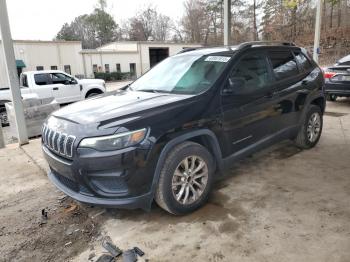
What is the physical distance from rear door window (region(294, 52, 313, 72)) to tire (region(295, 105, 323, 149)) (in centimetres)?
62

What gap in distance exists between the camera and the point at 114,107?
10.6 feet

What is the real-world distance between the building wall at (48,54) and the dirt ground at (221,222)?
26.9 m

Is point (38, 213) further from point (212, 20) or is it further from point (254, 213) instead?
point (212, 20)

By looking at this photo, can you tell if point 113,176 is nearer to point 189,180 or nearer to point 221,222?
point 189,180

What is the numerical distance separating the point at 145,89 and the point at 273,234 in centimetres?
229

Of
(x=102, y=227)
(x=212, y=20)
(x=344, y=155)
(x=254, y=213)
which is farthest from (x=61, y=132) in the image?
(x=212, y=20)

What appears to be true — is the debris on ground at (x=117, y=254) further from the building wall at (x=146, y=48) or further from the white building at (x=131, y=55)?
the building wall at (x=146, y=48)

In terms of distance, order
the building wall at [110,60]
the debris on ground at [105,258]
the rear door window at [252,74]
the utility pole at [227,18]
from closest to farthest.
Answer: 1. the debris on ground at [105,258]
2. the rear door window at [252,74]
3. the utility pole at [227,18]
4. the building wall at [110,60]

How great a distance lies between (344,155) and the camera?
488 cm

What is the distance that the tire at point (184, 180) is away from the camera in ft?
9.84

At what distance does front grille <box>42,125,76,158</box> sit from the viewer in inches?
114

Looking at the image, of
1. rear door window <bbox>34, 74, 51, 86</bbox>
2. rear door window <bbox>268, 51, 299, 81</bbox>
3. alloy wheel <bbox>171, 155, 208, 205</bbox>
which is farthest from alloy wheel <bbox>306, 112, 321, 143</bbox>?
rear door window <bbox>34, 74, 51, 86</bbox>

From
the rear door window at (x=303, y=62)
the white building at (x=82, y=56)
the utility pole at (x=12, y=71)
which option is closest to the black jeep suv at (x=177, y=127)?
the rear door window at (x=303, y=62)

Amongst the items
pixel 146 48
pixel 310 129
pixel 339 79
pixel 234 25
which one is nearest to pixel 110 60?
pixel 146 48
